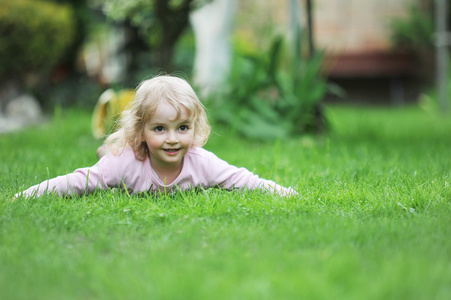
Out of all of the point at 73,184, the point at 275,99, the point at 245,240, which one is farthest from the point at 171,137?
the point at 275,99

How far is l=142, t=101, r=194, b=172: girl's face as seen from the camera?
2.60 metres

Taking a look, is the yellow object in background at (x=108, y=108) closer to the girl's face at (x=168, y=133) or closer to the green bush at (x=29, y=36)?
the girl's face at (x=168, y=133)

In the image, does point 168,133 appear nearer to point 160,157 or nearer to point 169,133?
point 169,133

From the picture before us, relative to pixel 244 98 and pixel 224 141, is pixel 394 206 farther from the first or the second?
Result: pixel 244 98

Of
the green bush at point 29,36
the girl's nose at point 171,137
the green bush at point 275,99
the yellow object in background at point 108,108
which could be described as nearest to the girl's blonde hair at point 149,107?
the girl's nose at point 171,137

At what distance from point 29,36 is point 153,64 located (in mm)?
1610

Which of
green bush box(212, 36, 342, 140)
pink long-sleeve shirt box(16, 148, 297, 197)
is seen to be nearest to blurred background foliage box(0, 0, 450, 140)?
green bush box(212, 36, 342, 140)

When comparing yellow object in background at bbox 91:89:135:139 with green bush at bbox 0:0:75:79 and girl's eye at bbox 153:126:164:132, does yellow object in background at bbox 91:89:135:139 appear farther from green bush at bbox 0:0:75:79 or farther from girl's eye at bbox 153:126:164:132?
green bush at bbox 0:0:75:79

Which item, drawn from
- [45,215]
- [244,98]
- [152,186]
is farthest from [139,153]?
[244,98]

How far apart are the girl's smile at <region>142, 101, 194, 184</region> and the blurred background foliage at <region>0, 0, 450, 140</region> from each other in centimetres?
140

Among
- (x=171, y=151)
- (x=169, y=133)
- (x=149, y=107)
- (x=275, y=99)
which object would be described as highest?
(x=149, y=107)

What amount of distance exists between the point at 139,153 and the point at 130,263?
3.68 feet

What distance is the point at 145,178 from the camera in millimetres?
2746

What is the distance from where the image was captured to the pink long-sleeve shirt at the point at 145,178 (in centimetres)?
263
